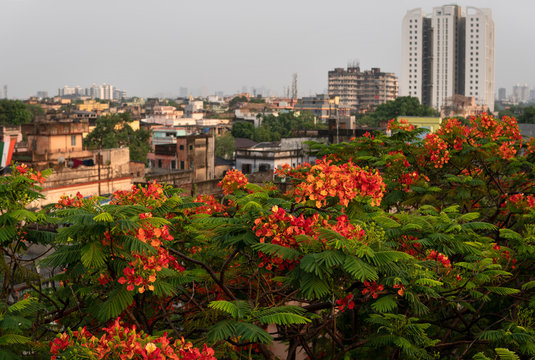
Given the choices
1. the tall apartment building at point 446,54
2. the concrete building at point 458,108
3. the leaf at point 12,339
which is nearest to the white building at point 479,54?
the tall apartment building at point 446,54

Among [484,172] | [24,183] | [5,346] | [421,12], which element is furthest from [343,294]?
[421,12]

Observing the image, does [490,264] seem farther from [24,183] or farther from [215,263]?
[24,183]

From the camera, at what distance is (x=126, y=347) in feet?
15.1

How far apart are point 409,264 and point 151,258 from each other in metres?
2.40

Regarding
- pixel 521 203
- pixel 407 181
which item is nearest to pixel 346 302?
pixel 521 203

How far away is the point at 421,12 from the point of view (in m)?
144

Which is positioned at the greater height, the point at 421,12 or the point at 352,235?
the point at 421,12

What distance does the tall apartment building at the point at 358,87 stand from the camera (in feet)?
512

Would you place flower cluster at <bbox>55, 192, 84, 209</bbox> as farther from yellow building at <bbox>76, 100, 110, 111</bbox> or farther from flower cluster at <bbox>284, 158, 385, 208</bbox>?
yellow building at <bbox>76, 100, 110, 111</bbox>

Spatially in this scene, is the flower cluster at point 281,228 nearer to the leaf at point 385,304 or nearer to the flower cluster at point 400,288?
the flower cluster at point 400,288

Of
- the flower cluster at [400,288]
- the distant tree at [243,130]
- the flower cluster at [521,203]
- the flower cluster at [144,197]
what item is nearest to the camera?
the flower cluster at [400,288]

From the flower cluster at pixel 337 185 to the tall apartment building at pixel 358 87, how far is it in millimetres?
149686

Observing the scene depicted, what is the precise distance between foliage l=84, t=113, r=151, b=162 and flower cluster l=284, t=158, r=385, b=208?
43505 mm

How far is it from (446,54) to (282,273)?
142511 millimetres
